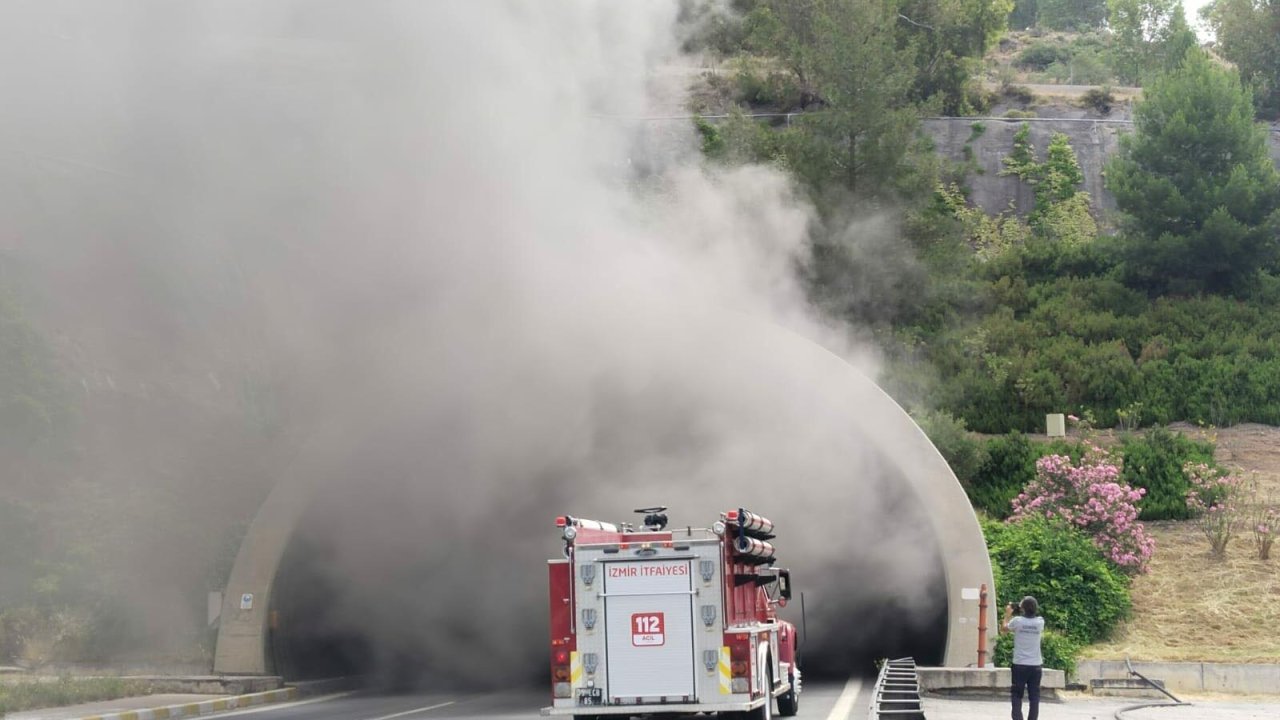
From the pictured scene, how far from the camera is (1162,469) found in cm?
3098

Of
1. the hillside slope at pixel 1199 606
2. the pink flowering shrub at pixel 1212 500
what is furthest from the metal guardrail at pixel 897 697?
the pink flowering shrub at pixel 1212 500

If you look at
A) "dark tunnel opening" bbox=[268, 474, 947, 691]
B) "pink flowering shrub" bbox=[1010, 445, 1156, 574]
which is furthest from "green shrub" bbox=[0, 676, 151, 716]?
"pink flowering shrub" bbox=[1010, 445, 1156, 574]

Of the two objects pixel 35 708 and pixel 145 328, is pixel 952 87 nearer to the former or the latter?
pixel 145 328

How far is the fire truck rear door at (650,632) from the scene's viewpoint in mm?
14047

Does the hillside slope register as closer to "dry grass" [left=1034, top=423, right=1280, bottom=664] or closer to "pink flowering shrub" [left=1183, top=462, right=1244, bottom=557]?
"dry grass" [left=1034, top=423, right=1280, bottom=664]

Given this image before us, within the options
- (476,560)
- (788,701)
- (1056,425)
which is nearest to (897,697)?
(788,701)

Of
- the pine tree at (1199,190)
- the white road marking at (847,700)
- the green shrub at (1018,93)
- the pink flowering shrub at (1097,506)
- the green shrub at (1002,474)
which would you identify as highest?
the green shrub at (1018,93)

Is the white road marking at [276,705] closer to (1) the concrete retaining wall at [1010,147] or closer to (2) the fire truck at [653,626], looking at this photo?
(2) the fire truck at [653,626]

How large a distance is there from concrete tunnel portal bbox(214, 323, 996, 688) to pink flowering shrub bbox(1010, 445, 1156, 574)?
3381 mm

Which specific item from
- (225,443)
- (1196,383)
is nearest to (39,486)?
(225,443)

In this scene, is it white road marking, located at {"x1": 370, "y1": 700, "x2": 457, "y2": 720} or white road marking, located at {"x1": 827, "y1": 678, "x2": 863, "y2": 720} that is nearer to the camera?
white road marking, located at {"x1": 827, "y1": 678, "x2": 863, "y2": 720}

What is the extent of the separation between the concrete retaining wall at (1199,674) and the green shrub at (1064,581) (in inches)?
66.5

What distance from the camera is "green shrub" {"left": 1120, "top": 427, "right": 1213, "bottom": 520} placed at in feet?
98.8

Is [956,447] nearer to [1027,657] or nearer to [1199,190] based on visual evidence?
[1199,190]
